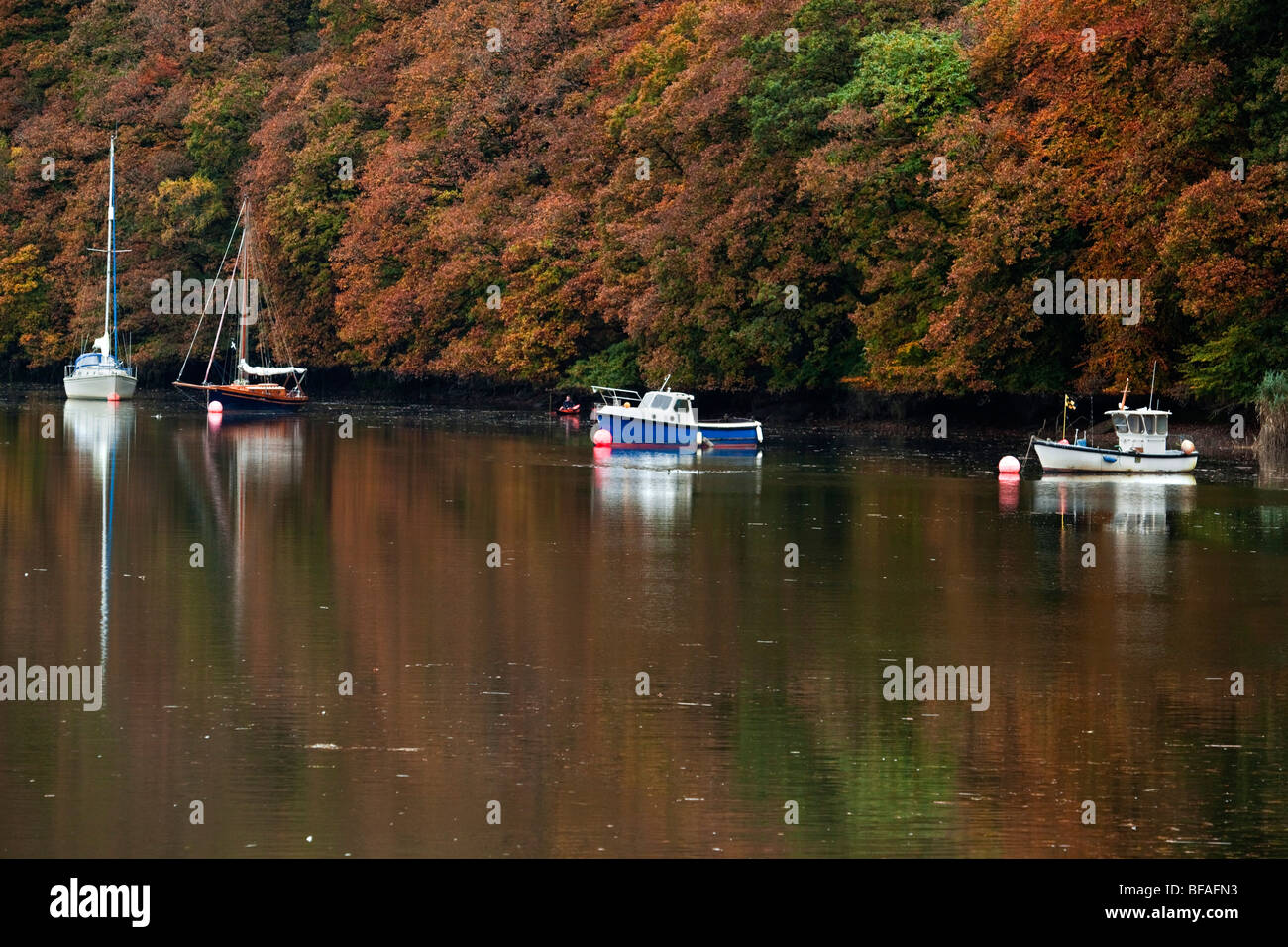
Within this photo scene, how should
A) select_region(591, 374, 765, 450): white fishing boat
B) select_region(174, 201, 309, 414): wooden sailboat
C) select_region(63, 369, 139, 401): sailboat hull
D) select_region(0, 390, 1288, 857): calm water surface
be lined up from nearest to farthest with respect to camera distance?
select_region(0, 390, 1288, 857): calm water surface
select_region(591, 374, 765, 450): white fishing boat
select_region(174, 201, 309, 414): wooden sailboat
select_region(63, 369, 139, 401): sailboat hull

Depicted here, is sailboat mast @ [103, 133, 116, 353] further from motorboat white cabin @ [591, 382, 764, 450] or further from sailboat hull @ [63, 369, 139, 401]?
motorboat white cabin @ [591, 382, 764, 450]

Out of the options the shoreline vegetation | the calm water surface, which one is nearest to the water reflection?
the calm water surface

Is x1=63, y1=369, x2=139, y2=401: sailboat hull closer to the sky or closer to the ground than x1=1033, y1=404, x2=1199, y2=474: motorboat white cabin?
closer to the sky

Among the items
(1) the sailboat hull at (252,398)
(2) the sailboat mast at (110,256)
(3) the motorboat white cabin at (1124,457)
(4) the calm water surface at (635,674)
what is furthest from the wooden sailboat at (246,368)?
(4) the calm water surface at (635,674)

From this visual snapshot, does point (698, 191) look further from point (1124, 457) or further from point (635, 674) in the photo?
point (635, 674)

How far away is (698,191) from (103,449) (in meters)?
26.9

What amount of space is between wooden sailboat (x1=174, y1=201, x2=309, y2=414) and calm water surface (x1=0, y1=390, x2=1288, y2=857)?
43.4 meters

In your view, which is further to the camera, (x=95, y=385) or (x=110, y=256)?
(x=110, y=256)

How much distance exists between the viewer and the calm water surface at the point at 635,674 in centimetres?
1305

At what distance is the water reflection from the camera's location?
22.7 meters

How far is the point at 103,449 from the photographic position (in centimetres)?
5141

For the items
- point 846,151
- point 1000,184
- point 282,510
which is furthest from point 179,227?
point 282,510

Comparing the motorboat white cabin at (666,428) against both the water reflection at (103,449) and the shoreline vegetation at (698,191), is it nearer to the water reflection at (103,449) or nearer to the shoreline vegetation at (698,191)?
the shoreline vegetation at (698,191)

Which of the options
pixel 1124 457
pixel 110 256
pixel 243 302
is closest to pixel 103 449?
pixel 1124 457
